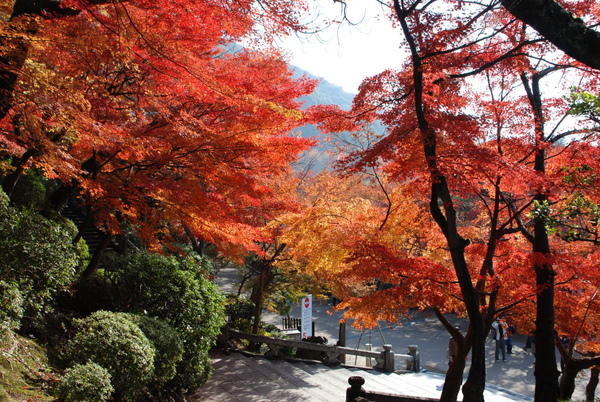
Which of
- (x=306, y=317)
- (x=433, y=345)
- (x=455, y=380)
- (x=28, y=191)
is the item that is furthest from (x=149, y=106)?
(x=433, y=345)

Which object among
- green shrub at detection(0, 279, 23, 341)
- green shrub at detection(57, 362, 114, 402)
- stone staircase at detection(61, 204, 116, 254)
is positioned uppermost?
stone staircase at detection(61, 204, 116, 254)

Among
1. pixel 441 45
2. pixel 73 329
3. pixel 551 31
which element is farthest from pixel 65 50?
pixel 551 31

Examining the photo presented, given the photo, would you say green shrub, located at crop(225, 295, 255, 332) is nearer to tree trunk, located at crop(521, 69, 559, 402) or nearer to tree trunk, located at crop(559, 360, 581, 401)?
tree trunk, located at crop(559, 360, 581, 401)

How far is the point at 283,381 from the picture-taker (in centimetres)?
891

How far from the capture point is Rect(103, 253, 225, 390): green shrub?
698 cm

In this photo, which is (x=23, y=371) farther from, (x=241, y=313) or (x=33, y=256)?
(x=241, y=313)

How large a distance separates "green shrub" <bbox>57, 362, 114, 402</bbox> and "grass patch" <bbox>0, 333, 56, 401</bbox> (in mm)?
173

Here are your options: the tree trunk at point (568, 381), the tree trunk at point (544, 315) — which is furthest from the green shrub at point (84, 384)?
the tree trunk at point (568, 381)

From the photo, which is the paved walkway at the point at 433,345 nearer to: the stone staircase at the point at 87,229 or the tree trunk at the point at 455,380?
the tree trunk at the point at 455,380

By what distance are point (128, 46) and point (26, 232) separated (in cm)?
256

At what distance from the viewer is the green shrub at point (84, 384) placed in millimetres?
3881

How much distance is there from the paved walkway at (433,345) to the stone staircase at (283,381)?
5.06 feet

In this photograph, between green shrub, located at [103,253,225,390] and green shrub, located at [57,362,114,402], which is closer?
green shrub, located at [57,362,114,402]

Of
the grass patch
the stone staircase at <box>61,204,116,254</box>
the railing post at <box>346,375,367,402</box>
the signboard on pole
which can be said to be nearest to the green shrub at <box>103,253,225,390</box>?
the grass patch
